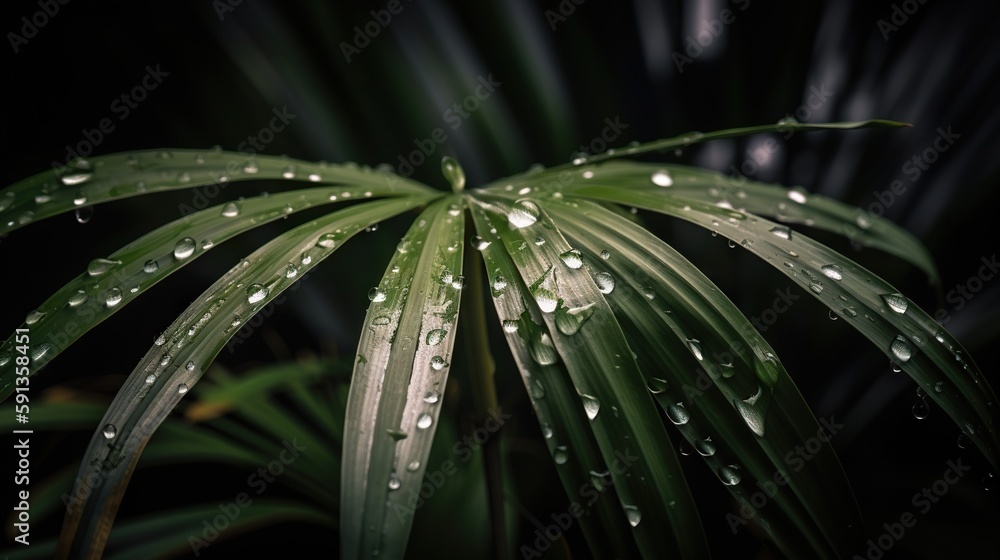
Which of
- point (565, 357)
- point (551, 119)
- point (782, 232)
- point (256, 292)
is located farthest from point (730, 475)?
point (551, 119)

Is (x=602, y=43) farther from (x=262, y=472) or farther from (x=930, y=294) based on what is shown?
(x=262, y=472)

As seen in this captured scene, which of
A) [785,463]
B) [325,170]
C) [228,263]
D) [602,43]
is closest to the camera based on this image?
[785,463]

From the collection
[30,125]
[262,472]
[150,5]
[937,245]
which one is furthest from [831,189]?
[30,125]

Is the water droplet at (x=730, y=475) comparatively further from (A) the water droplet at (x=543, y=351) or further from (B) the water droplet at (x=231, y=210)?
(B) the water droplet at (x=231, y=210)

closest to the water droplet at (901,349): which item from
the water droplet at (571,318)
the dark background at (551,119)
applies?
the water droplet at (571,318)

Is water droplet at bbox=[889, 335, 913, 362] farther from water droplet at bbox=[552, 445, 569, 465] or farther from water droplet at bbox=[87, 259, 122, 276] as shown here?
water droplet at bbox=[87, 259, 122, 276]

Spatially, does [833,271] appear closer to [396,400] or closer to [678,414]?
[678,414]

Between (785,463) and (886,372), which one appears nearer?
(785,463)
